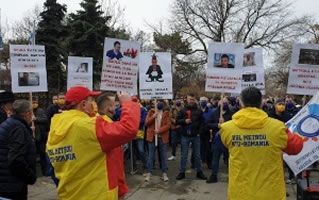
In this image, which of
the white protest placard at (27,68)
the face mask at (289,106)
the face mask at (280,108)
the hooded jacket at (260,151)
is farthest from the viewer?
the face mask at (289,106)

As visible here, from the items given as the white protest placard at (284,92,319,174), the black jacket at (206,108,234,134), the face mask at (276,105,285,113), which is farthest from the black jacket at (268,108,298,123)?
the white protest placard at (284,92,319,174)

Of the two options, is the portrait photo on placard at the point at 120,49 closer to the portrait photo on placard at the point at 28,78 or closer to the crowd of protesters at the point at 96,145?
the portrait photo on placard at the point at 28,78

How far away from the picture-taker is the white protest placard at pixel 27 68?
27.2 feet

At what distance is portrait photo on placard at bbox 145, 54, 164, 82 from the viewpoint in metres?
8.96

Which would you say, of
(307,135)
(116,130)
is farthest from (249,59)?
(116,130)

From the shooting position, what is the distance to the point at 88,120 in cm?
329

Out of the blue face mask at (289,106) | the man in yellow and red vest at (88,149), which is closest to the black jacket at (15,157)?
the man in yellow and red vest at (88,149)

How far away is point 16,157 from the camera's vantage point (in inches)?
159

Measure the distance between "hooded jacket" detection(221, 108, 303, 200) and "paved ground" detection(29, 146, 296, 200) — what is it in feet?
12.9

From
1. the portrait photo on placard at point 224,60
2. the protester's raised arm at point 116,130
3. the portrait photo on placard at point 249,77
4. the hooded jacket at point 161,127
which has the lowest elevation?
the hooded jacket at point 161,127

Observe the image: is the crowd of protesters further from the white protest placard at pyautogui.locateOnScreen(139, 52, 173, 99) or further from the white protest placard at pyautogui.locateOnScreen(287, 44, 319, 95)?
the white protest placard at pyautogui.locateOnScreen(139, 52, 173, 99)

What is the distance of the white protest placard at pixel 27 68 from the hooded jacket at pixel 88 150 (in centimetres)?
522

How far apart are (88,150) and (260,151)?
1.62 meters

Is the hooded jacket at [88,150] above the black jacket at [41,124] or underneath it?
above
